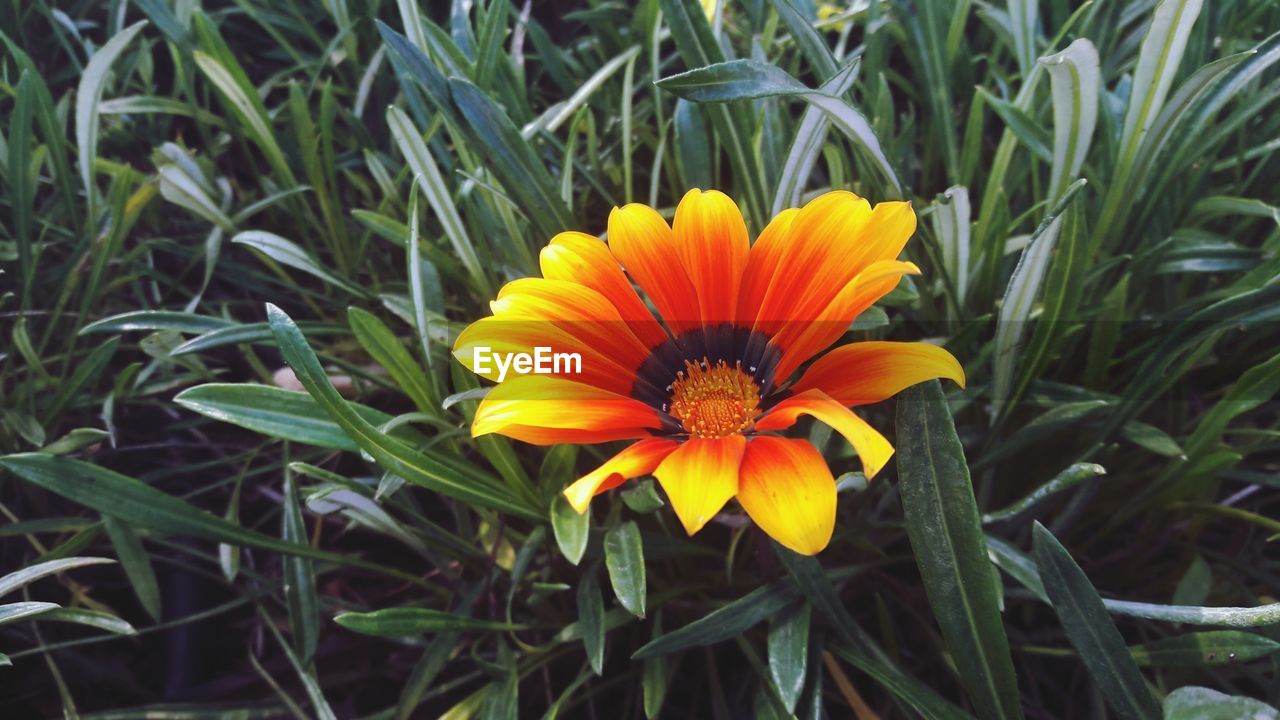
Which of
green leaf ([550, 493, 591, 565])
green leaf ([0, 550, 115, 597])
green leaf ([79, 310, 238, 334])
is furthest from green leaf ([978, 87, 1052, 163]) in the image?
green leaf ([0, 550, 115, 597])

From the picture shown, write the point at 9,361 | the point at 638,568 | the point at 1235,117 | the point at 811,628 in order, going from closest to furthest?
the point at 638,568 < the point at 811,628 < the point at 1235,117 < the point at 9,361

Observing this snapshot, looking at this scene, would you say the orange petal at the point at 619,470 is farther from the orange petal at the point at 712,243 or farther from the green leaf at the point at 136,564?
the green leaf at the point at 136,564

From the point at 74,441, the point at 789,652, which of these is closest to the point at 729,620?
the point at 789,652

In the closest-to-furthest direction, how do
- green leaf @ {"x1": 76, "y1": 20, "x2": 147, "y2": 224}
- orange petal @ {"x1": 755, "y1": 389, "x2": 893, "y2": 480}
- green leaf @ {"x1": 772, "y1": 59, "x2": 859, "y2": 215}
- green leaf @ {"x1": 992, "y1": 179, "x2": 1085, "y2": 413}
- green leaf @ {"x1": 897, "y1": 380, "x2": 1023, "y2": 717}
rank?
orange petal @ {"x1": 755, "y1": 389, "x2": 893, "y2": 480}
green leaf @ {"x1": 897, "y1": 380, "x2": 1023, "y2": 717}
green leaf @ {"x1": 992, "y1": 179, "x2": 1085, "y2": 413}
green leaf @ {"x1": 772, "y1": 59, "x2": 859, "y2": 215}
green leaf @ {"x1": 76, "y1": 20, "x2": 147, "y2": 224}

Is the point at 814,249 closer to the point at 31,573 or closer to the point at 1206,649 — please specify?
the point at 1206,649

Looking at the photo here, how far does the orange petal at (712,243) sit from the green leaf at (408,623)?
1.24 ft

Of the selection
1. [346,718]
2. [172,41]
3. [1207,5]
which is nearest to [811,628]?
[346,718]

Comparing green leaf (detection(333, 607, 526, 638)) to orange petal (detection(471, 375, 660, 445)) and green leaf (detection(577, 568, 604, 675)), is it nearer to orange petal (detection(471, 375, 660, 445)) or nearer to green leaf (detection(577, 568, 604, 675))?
green leaf (detection(577, 568, 604, 675))

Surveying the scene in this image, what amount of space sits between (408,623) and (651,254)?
1.27ft

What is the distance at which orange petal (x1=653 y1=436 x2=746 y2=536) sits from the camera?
19.4 inches

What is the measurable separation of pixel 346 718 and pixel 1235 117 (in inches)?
45.2

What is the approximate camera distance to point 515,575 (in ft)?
2.71

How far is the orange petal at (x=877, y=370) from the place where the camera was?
1.82 ft

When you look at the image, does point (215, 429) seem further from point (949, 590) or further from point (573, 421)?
point (949, 590)
